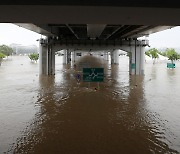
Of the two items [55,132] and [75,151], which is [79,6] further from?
[55,132]

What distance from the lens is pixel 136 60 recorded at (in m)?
49.3

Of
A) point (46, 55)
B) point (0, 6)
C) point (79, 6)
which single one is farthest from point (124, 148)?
point (46, 55)

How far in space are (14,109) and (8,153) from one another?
8941mm

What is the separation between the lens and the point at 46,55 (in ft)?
154

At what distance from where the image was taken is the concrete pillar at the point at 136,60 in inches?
1909

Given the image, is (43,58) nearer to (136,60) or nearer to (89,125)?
(136,60)

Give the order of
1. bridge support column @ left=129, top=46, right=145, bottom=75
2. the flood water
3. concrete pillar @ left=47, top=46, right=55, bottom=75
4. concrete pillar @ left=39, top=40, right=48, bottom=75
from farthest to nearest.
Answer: bridge support column @ left=129, top=46, right=145, bottom=75, concrete pillar @ left=47, top=46, right=55, bottom=75, concrete pillar @ left=39, top=40, right=48, bottom=75, the flood water

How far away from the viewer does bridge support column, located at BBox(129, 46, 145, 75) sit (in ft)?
159

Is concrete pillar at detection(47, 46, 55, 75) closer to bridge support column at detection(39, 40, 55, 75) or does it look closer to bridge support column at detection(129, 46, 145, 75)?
bridge support column at detection(39, 40, 55, 75)

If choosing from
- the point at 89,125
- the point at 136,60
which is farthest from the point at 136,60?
the point at 89,125

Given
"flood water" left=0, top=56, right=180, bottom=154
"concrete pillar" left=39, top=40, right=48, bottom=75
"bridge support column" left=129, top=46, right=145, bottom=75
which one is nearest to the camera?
"flood water" left=0, top=56, right=180, bottom=154

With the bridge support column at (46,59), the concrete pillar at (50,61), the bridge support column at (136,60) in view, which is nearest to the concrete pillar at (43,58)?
the bridge support column at (46,59)

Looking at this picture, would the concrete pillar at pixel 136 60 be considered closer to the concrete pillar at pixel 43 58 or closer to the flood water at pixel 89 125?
the concrete pillar at pixel 43 58

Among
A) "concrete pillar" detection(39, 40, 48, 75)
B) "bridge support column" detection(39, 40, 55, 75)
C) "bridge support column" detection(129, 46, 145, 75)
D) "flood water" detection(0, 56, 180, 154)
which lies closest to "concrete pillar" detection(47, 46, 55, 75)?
"bridge support column" detection(39, 40, 55, 75)
